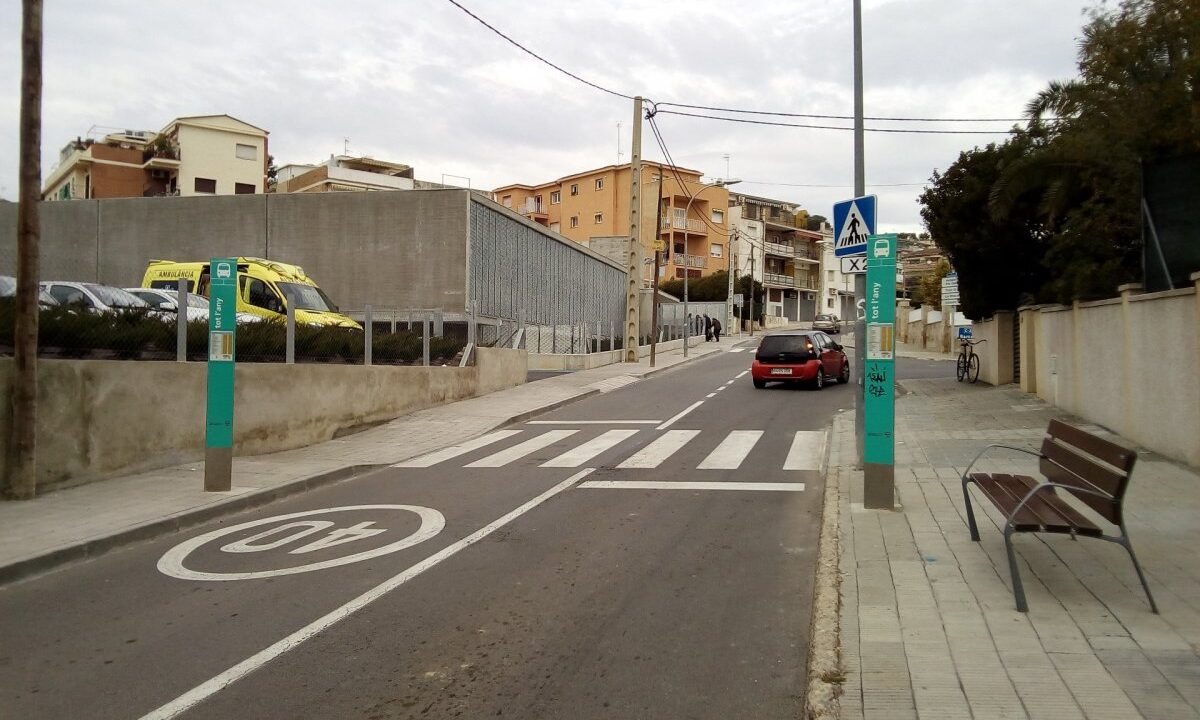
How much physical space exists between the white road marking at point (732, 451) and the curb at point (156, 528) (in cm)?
469

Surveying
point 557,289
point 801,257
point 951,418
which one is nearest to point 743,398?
point 951,418

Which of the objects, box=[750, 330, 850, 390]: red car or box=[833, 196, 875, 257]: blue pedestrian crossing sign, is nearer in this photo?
box=[833, 196, 875, 257]: blue pedestrian crossing sign

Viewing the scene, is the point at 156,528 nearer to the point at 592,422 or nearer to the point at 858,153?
the point at 858,153

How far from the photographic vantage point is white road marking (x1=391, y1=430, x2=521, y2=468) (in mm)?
12075

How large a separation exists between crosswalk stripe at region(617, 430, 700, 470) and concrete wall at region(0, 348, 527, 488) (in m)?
5.20

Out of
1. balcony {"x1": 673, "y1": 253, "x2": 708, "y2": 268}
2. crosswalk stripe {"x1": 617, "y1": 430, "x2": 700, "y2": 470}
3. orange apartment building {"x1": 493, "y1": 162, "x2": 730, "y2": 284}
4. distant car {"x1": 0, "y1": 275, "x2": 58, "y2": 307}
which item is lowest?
crosswalk stripe {"x1": 617, "y1": 430, "x2": 700, "y2": 470}

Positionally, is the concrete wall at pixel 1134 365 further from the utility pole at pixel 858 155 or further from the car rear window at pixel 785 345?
the car rear window at pixel 785 345

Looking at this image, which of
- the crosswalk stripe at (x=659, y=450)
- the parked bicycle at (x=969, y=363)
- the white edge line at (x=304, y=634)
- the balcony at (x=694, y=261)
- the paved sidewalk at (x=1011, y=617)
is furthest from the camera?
the balcony at (x=694, y=261)

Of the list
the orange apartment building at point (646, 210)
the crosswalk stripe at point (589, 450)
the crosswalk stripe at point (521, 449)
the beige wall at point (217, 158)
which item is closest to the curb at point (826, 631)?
the crosswalk stripe at point (589, 450)

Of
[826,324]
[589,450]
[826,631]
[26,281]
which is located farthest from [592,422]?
[826,324]

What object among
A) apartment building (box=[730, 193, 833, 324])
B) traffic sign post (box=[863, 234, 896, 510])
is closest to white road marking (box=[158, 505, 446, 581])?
traffic sign post (box=[863, 234, 896, 510])

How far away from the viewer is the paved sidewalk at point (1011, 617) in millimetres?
3959

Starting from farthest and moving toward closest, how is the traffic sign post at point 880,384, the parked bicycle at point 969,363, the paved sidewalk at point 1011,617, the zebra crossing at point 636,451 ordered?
the parked bicycle at point 969,363 < the zebra crossing at point 636,451 < the traffic sign post at point 880,384 < the paved sidewalk at point 1011,617

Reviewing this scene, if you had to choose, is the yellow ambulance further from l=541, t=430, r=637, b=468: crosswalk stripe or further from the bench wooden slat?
the bench wooden slat
